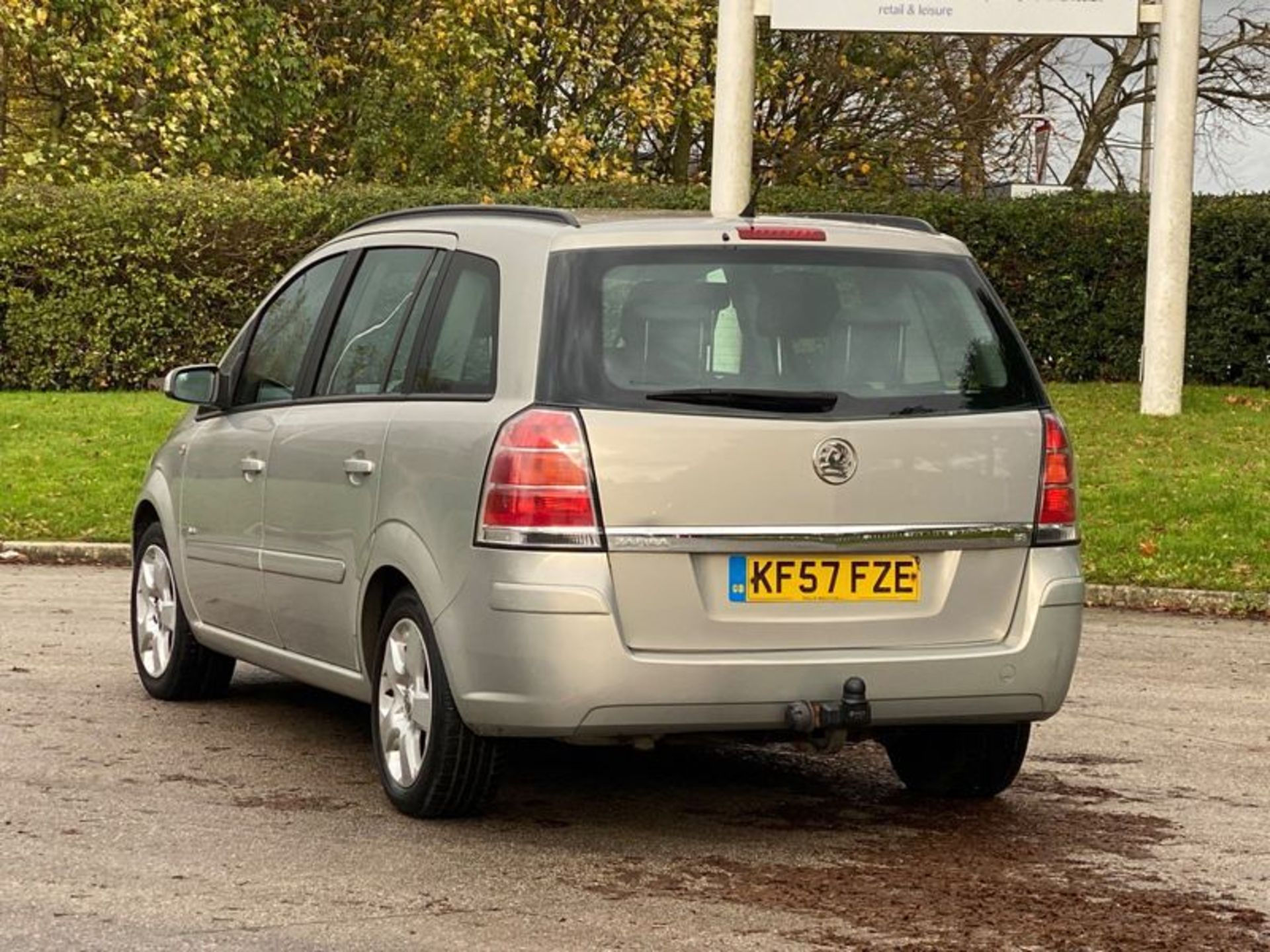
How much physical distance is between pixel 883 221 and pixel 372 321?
1669mm

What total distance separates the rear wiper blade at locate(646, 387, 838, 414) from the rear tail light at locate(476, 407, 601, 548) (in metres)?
0.27

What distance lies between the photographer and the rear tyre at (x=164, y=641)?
947cm

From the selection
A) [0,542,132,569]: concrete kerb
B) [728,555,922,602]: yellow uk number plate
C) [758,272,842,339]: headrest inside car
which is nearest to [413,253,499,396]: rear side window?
[758,272,842,339]: headrest inside car

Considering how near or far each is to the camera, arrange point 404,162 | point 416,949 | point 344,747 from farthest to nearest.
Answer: point 404,162 → point 344,747 → point 416,949

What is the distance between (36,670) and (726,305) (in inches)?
174

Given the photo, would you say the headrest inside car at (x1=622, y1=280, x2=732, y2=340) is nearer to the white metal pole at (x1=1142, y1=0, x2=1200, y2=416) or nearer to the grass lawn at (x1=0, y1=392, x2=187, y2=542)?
the grass lawn at (x1=0, y1=392, x2=187, y2=542)

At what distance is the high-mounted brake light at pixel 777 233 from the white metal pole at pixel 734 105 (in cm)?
1416

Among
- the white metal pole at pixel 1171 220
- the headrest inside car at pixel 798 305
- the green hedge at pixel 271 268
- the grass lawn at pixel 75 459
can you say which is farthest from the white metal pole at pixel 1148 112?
the headrest inside car at pixel 798 305

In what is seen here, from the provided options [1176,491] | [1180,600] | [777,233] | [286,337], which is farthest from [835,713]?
[1176,491]

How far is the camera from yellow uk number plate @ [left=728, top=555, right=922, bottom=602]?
6.75 meters

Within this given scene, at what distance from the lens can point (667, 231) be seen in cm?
707

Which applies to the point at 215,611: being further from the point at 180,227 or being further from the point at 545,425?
the point at 180,227

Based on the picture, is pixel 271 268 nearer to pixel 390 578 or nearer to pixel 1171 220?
pixel 1171 220

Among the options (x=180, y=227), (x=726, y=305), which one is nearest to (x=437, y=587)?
(x=726, y=305)
